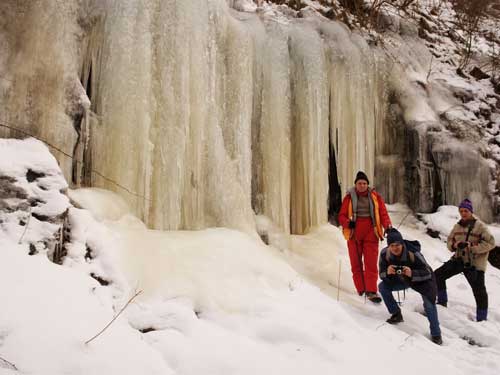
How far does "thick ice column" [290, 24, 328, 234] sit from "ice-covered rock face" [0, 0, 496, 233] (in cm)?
1

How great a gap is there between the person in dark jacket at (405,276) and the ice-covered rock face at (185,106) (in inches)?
62.6

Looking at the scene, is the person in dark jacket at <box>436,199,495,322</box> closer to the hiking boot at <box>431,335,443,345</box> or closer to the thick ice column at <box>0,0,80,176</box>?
the hiking boot at <box>431,335,443,345</box>

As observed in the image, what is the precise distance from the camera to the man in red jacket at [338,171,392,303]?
4.72 meters

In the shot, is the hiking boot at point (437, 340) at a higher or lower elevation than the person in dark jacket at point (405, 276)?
lower

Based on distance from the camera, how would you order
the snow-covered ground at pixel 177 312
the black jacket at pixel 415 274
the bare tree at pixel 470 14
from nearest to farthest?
the snow-covered ground at pixel 177 312, the black jacket at pixel 415 274, the bare tree at pixel 470 14

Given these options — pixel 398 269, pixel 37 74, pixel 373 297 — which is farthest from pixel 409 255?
pixel 37 74

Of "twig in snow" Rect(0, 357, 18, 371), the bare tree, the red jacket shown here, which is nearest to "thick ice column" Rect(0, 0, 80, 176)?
"twig in snow" Rect(0, 357, 18, 371)

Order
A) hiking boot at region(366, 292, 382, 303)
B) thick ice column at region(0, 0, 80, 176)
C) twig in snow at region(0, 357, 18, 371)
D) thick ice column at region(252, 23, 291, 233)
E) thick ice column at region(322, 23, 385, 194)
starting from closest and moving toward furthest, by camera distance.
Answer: twig in snow at region(0, 357, 18, 371), thick ice column at region(0, 0, 80, 176), hiking boot at region(366, 292, 382, 303), thick ice column at region(252, 23, 291, 233), thick ice column at region(322, 23, 385, 194)

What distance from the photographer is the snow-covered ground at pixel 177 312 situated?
2342 millimetres

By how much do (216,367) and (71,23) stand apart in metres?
3.55

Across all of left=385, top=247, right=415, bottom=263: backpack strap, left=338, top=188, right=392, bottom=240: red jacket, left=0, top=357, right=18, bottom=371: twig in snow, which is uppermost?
left=0, top=357, right=18, bottom=371: twig in snow

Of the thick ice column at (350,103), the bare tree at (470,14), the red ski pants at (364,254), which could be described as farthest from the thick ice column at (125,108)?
the bare tree at (470,14)

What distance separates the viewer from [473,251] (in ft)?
Answer: 15.9

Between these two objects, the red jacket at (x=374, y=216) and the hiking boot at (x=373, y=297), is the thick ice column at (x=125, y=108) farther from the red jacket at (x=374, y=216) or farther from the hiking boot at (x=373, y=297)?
the hiking boot at (x=373, y=297)
